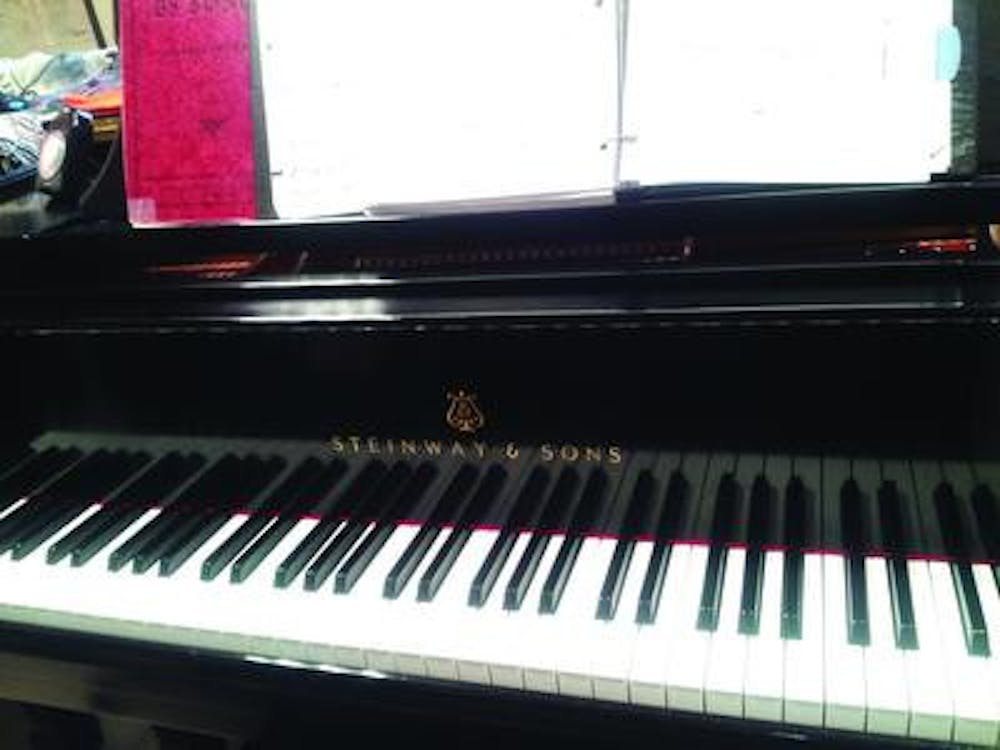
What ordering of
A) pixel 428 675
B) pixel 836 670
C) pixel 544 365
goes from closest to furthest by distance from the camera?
pixel 836 670, pixel 428 675, pixel 544 365

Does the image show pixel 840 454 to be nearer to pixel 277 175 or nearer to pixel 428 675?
pixel 428 675

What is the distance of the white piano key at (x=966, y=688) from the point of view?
37.8 inches

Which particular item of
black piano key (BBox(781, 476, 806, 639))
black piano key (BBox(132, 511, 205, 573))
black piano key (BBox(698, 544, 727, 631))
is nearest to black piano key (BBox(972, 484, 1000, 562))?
black piano key (BBox(781, 476, 806, 639))

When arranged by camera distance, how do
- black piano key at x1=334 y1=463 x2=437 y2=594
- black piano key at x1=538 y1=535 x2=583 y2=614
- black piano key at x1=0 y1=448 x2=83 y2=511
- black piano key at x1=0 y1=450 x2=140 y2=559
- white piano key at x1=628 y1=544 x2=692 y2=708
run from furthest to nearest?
black piano key at x1=0 y1=448 x2=83 y2=511 → black piano key at x1=0 y1=450 x2=140 y2=559 → black piano key at x1=334 y1=463 x2=437 y2=594 → black piano key at x1=538 y1=535 x2=583 y2=614 → white piano key at x1=628 y1=544 x2=692 y2=708

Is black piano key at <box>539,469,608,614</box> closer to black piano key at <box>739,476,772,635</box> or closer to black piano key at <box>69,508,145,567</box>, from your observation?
black piano key at <box>739,476,772,635</box>

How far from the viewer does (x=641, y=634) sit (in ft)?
3.67

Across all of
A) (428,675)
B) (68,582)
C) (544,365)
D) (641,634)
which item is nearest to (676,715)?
(641,634)

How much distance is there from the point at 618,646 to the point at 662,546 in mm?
177

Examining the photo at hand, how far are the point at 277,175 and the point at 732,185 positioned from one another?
2.16 feet

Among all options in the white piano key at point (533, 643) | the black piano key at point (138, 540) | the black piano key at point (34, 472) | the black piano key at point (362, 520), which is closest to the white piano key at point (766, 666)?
the white piano key at point (533, 643)

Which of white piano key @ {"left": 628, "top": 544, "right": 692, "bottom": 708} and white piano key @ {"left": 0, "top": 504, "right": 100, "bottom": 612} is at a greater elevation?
white piano key @ {"left": 628, "top": 544, "right": 692, "bottom": 708}

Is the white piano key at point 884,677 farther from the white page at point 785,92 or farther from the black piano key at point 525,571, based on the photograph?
the white page at point 785,92

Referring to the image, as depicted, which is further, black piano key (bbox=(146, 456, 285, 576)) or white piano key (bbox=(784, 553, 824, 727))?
black piano key (bbox=(146, 456, 285, 576))

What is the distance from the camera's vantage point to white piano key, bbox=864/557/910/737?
98 cm
